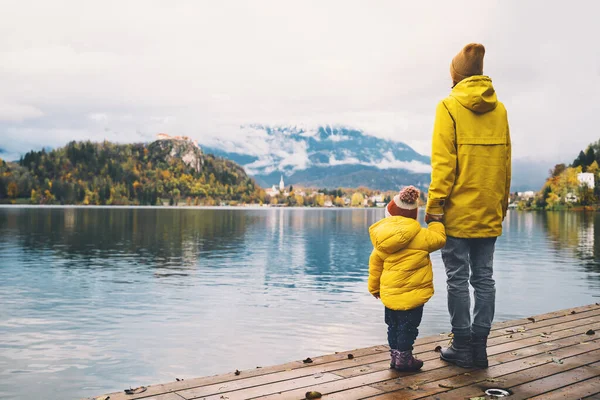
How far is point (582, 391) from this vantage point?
6.28 meters

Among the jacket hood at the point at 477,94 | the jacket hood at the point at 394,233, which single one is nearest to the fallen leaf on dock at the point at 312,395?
the jacket hood at the point at 394,233

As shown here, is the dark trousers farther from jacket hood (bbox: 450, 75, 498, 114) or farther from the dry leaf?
jacket hood (bbox: 450, 75, 498, 114)

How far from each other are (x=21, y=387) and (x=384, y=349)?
327 inches

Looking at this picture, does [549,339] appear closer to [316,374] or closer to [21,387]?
[316,374]

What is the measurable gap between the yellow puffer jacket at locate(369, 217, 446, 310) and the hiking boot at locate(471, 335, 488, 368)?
97 centimetres

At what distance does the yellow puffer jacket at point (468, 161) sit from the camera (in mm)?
7160

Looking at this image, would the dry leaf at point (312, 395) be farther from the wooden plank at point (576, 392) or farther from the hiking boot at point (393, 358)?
the wooden plank at point (576, 392)

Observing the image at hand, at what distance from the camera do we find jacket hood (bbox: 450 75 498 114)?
7.18 meters

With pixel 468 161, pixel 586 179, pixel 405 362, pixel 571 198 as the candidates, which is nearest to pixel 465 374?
pixel 405 362

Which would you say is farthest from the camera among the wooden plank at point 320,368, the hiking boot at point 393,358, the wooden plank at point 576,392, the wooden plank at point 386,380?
the hiking boot at point 393,358

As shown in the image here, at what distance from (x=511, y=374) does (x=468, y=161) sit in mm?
2713

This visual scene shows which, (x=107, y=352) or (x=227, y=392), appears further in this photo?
(x=107, y=352)

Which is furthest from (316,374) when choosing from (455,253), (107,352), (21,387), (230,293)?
(230,293)

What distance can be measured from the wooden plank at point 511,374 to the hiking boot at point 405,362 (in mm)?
511
